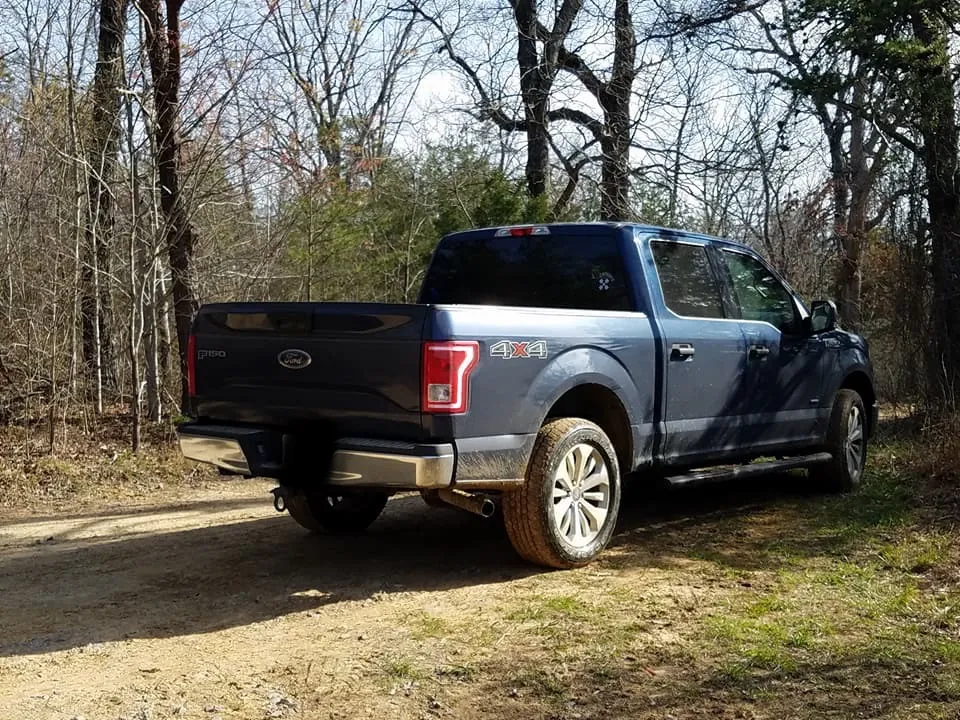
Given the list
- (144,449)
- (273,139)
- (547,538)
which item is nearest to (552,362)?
(547,538)

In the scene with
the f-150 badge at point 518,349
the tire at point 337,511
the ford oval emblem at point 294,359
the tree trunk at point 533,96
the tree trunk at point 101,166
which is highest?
the tree trunk at point 533,96

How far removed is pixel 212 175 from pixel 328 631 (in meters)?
8.48

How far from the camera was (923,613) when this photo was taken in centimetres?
477

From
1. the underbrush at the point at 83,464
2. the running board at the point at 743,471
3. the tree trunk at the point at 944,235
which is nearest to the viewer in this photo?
the running board at the point at 743,471

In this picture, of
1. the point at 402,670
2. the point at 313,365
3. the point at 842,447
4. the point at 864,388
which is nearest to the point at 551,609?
the point at 402,670

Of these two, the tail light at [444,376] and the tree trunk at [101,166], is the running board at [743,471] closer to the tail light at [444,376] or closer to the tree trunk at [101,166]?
the tail light at [444,376]

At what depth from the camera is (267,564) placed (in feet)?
19.5

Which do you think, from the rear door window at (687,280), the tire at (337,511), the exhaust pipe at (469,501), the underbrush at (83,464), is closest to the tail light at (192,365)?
the tire at (337,511)

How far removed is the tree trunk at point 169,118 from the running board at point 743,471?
643cm

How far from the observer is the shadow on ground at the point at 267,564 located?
4891 mm

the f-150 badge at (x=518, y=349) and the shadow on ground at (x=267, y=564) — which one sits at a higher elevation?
the f-150 badge at (x=518, y=349)

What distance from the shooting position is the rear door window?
646 centimetres

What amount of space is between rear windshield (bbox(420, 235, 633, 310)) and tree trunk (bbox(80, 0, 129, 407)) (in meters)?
5.72

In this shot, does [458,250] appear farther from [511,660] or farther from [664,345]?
[511,660]
